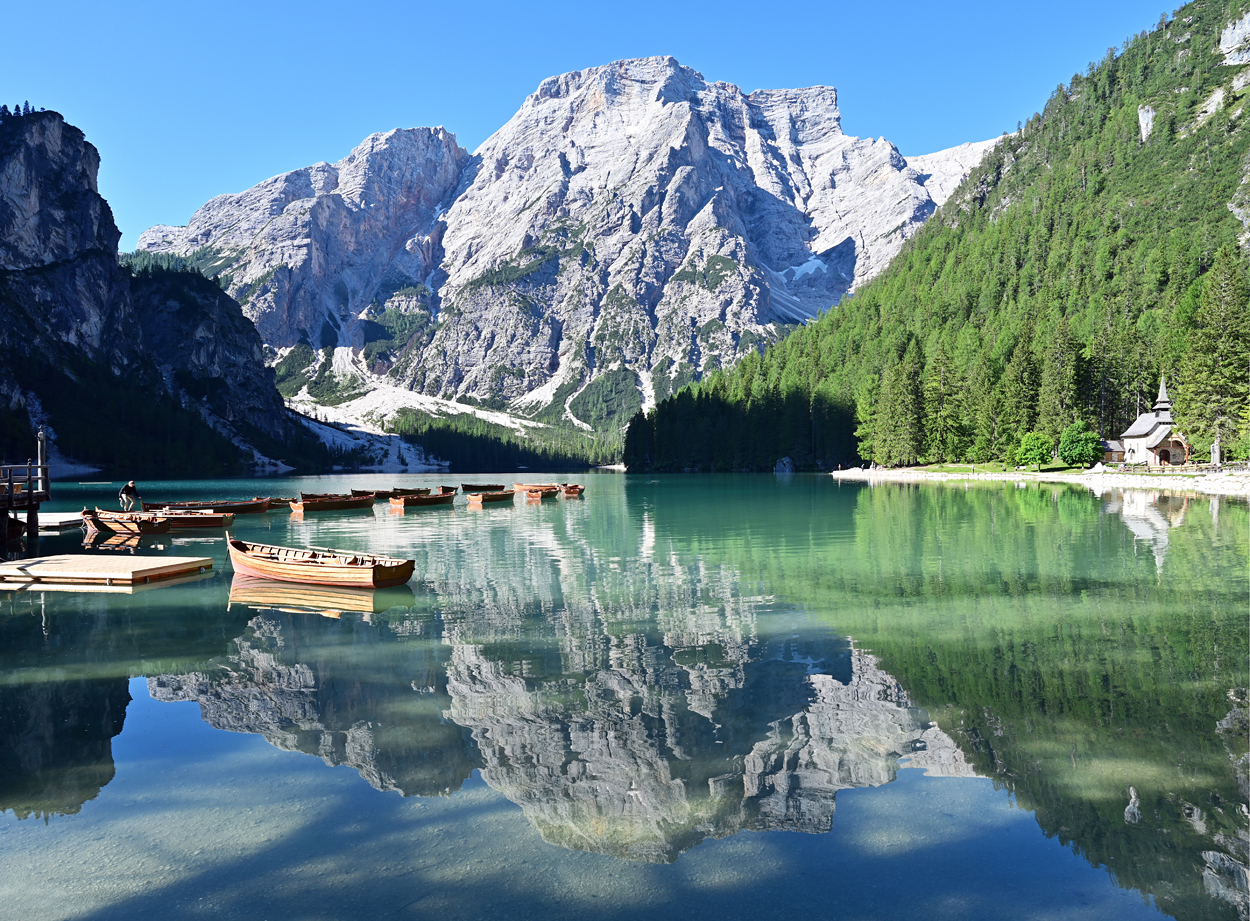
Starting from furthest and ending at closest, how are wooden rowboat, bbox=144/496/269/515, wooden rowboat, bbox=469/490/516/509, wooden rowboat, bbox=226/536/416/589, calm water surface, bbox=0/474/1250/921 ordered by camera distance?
wooden rowboat, bbox=469/490/516/509
wooden rowboat, bbox=144/496/269/515
wooden rowboat, bbox=226/536/416/589
calm water surface, bbox=0/474/1250/921

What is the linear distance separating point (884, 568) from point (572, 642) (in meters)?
17.9

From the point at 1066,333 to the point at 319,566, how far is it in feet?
380

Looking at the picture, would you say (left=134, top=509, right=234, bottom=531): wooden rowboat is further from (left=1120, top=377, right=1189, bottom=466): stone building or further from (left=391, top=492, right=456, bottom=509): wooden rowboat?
(left=1120, top=377, right=1189, bottom=466): stone building

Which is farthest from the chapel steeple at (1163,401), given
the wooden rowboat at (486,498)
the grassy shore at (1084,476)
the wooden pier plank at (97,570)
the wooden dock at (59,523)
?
the wooden dock at (59,523)

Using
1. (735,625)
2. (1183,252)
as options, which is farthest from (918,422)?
(735,625)

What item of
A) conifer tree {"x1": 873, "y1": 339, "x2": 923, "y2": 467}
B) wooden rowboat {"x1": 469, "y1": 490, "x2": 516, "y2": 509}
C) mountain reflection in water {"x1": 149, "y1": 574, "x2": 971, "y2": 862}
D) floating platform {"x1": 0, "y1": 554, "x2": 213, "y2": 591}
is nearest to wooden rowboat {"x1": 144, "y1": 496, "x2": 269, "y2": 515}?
wooden rowboat {"x1": 469, "y1": 490, "x2": 516, "y2": 509}

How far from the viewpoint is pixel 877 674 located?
1791 cm

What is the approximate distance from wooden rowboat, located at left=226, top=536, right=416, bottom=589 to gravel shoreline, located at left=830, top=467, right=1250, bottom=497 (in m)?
72.4

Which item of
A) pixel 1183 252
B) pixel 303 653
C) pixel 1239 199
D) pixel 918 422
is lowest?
pixel 303 653

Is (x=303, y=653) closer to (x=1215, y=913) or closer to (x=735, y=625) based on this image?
(x=735, y=625)

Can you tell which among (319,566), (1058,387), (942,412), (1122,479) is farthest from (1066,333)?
(319,566)

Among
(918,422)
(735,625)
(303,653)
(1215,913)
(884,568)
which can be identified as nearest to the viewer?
(1215,913)

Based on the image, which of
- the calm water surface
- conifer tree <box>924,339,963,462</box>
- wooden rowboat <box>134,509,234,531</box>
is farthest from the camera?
conifer tree <box>924,339,963,462</box>

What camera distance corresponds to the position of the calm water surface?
946 centimetres
